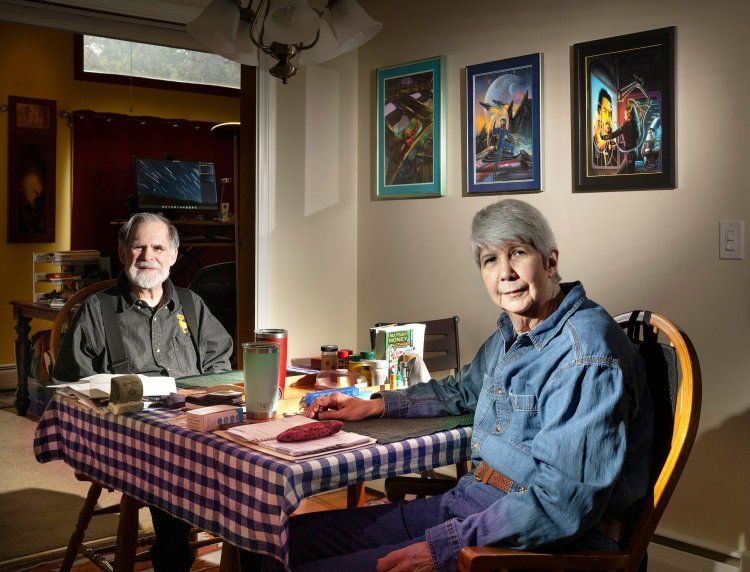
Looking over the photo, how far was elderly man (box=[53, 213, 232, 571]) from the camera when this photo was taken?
274 cm

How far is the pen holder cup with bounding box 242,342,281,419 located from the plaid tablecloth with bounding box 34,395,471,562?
17 centimetres

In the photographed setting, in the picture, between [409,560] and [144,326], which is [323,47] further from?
[409,560]

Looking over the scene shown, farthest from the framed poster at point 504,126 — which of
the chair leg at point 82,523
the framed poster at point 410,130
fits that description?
the chair leg at point 82,523

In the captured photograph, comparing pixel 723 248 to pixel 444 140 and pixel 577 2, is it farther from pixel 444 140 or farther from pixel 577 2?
pixel 444 140

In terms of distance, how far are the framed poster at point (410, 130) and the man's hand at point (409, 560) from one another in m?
2.21

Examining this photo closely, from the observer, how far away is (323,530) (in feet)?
6.29

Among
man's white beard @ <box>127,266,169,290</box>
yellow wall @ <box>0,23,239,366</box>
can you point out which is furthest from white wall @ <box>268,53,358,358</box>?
yellow wall @ <box>0,23,239,366</box>

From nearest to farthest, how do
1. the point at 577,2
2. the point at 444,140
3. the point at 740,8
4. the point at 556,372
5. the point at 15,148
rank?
the point at 556,372 < the point at 740,8 < the point at 577,2 < the point at 444,140 < the point at 15,148

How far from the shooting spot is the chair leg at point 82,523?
2.62 meters

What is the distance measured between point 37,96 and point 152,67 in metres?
1.07

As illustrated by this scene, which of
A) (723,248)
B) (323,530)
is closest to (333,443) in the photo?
(323,530)

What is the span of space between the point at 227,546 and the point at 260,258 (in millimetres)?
2004

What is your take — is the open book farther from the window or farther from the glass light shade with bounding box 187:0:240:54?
the window

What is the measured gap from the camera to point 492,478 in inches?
70.6
